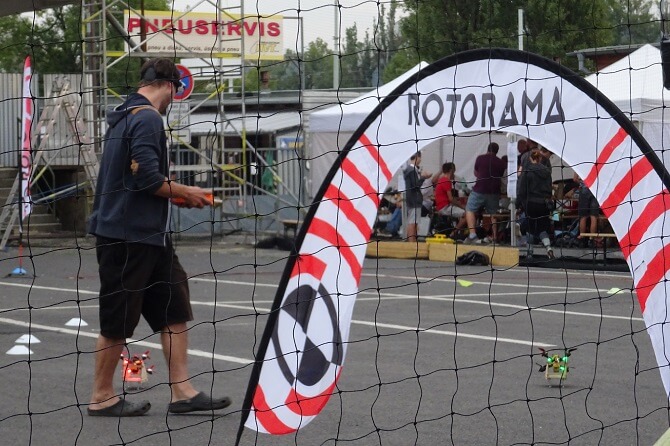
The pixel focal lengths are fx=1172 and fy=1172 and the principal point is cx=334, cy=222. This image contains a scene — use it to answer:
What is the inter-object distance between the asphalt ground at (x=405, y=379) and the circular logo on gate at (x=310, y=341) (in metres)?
0.33

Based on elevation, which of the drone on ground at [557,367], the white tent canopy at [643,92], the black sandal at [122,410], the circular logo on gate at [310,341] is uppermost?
the white tent canopy at [643,92]

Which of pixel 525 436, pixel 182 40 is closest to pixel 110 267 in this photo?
pixel 525 436

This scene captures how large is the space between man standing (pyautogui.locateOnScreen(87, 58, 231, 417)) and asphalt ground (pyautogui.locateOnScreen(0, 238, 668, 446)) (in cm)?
20

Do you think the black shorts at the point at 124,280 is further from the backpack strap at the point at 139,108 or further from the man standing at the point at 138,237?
the backpack strap at the point at 139,108

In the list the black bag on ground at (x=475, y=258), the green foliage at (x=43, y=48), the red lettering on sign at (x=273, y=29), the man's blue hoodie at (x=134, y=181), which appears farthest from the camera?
the red lettering on sign at (x=273, y=29)

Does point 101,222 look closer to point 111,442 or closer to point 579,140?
point 111,442

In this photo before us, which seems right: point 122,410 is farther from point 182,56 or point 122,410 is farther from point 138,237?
point 182,56

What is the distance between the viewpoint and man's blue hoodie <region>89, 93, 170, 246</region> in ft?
19.9

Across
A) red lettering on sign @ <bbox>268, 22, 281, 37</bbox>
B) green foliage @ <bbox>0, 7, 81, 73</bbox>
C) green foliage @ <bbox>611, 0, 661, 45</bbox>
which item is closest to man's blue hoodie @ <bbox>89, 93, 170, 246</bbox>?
green foliage @ <bbox>611, 0, 661, 45</bbox>

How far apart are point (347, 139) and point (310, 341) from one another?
16.2 metres

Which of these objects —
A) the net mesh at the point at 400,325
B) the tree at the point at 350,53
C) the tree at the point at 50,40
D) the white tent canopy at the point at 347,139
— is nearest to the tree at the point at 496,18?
the net mesh at the point at 400,325

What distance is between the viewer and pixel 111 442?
Result: 579 cm

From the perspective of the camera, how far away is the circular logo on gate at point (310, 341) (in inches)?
193

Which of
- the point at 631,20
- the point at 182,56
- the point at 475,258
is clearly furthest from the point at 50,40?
the point at 475,258
